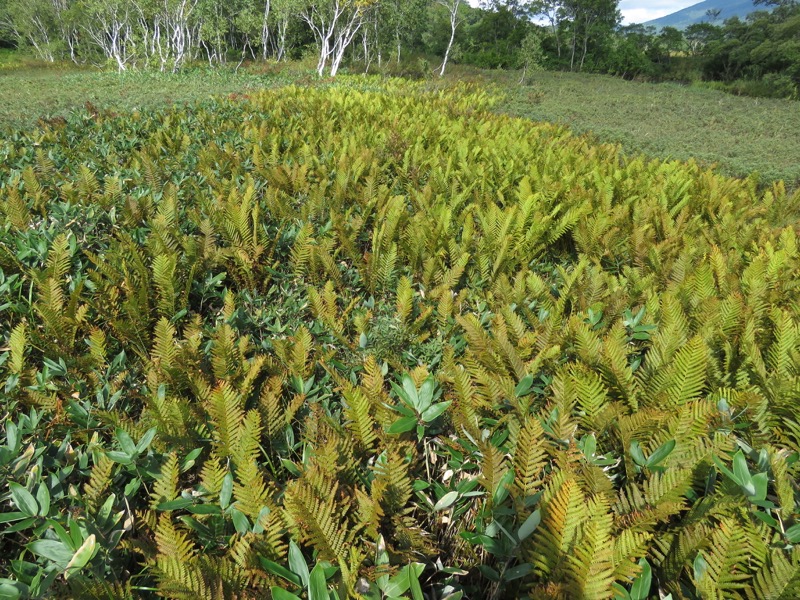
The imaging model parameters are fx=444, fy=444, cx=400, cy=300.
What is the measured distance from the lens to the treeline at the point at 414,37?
95.5ft

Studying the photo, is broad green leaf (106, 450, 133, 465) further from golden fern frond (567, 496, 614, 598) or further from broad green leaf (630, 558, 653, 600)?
broad green leaf (630, 558, 653, 600)

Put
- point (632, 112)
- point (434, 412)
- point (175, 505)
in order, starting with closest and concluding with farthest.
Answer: point (175, 505)
point (434, 412)
point (632, 112)

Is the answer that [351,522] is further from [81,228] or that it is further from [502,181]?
[502,181]

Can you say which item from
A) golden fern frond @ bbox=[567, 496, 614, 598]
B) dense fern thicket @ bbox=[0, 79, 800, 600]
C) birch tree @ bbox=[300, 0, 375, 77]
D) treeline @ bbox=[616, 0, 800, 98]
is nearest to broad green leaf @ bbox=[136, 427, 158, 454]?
dense fern thicket @ bbox=[0, 79, 800, 600]

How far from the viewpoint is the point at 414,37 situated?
41938 mm

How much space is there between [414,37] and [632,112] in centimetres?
3312

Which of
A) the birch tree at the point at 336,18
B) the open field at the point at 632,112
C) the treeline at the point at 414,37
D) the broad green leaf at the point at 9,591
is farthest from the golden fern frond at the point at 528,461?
the treeline at the point at 414,37

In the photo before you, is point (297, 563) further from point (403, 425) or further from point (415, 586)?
point (403, 425)

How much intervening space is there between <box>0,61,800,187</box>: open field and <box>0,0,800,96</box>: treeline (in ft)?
17.4

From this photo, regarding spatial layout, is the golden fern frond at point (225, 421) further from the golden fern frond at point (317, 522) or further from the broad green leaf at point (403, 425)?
the broad green leaf at point (403, 425)

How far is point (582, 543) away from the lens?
1.02m

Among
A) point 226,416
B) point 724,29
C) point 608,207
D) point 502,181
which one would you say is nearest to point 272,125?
point 502,181

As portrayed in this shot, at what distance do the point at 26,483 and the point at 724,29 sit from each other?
59.5m

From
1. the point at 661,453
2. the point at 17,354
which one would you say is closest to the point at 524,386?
the point at 661,453
